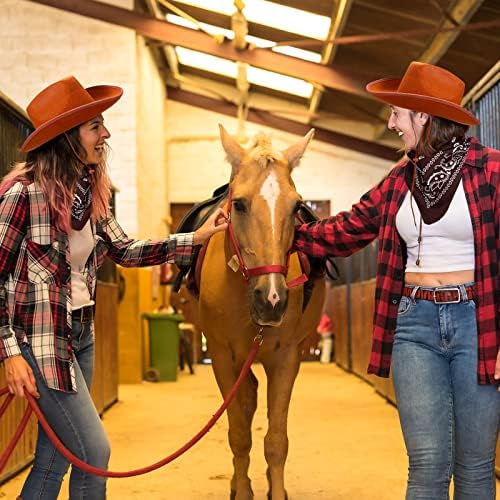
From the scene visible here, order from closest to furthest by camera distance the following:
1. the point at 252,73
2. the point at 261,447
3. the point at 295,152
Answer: the point at 295,152, the point at 261,447, the point at 252,73

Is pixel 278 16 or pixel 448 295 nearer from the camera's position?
pixel 448 295

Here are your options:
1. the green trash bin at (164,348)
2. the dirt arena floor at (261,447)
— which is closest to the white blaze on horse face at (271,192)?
the dirt arena floor at (261,447)

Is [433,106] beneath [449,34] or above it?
beneath

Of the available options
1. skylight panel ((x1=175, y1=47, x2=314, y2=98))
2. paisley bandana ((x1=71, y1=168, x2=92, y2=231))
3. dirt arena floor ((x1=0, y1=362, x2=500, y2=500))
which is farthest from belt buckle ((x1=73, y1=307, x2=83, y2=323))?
skylight panel ((x1=175, y1=47, x2=314, y2=98))

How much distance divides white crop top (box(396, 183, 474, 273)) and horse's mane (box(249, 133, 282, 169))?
0.79 metres

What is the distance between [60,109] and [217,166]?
1254 cm

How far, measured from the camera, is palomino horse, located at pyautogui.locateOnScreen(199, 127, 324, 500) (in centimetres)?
282

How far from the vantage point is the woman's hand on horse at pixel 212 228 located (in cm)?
307

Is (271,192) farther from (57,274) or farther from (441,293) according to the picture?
(57,274)

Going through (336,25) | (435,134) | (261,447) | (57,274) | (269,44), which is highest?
(269,44)

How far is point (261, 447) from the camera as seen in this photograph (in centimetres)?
533

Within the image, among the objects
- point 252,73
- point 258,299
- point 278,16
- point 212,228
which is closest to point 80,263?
point 258,299

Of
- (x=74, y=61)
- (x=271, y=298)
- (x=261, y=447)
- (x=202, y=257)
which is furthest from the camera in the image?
(x=74, y=61)

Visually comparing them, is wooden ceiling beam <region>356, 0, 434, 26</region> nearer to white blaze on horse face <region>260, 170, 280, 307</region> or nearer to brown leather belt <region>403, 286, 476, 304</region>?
white blaze on horse face <region>260, 170, 280, 307</region>
